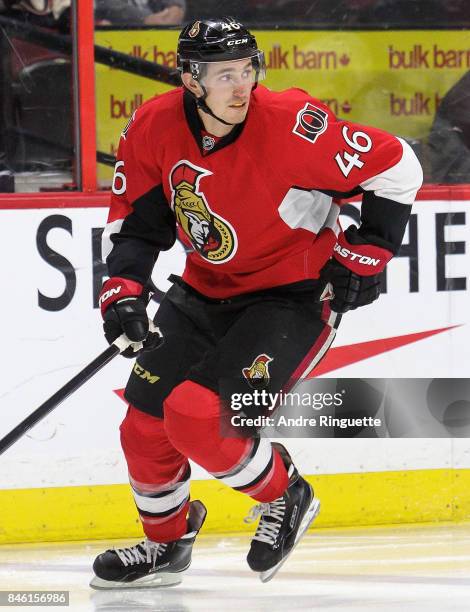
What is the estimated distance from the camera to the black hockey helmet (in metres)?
3.10

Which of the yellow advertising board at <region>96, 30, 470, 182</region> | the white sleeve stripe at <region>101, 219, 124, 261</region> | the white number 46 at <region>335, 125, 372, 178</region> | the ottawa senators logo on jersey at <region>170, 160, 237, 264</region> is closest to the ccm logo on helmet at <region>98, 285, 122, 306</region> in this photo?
the white sleeve stripe at <region>101, 219, 124, 261</region>

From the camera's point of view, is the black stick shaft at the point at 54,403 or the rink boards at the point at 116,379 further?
the rink boards at the point at 116,379

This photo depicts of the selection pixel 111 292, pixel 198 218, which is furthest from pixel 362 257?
pixel 111 292

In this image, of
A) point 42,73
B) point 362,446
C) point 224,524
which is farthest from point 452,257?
point 42,73

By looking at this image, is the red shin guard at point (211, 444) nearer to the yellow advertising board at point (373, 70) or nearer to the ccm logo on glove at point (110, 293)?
the ccm logo on glove at point (110, 293)

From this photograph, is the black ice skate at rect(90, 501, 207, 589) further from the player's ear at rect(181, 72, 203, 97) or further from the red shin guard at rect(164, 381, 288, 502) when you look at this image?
the player's ear at rect(181, 72, 203, 97)

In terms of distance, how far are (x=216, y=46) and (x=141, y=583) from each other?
1.43 metres

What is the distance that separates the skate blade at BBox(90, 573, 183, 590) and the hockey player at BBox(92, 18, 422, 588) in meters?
0.29

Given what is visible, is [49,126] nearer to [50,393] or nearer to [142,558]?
[50,393]

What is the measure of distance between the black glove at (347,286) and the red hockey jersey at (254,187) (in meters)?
0.09

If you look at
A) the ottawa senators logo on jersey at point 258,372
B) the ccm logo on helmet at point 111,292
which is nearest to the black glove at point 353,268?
the ottawa senators logo on jersey at point 258,372

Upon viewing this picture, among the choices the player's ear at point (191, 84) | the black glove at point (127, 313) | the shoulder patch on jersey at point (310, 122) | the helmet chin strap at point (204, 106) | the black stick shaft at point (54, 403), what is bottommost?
the black stick shaft at point (54, 403)

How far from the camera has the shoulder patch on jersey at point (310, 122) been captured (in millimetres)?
3113

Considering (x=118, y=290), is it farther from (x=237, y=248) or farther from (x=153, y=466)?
(x=153, y=466)
